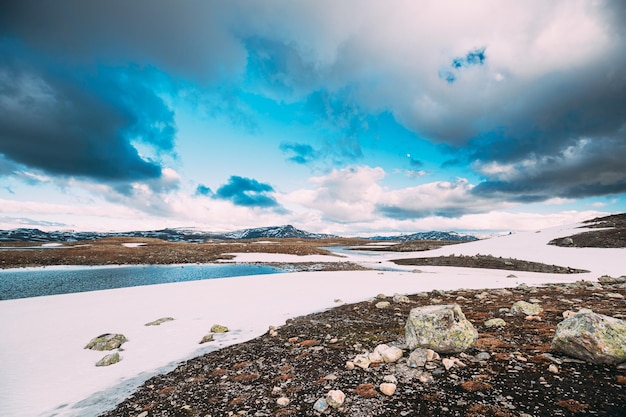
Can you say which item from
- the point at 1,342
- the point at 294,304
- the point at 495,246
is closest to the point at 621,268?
the point at 495,246

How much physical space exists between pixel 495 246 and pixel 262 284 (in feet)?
177

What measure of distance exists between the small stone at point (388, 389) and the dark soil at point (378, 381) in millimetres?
107

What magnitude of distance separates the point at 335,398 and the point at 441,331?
3.89m

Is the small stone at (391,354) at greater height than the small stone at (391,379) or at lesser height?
greater

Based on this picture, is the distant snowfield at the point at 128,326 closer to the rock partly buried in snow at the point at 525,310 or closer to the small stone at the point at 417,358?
the small stone at the point at 417,358

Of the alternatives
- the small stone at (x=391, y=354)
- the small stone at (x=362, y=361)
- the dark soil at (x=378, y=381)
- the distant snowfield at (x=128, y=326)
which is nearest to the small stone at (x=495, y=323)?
the dark soil at (x=378, y=381)

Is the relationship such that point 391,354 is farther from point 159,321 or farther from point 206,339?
point 159,321

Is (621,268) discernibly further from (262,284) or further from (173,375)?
(173,375)

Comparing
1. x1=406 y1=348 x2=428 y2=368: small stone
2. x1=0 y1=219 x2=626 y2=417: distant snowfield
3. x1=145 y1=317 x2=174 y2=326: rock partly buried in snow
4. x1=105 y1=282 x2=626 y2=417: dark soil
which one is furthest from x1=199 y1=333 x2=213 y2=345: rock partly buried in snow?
x1=406 y1=348 x2=428 y2=368: small stone

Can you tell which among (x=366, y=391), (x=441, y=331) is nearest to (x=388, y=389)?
(x=366, y=391)

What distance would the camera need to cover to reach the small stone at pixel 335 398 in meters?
6.30

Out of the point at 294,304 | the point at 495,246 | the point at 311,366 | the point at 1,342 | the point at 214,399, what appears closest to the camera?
the point at 214,399

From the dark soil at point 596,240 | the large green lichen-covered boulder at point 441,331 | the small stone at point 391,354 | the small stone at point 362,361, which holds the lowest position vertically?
the small stone at point 362,361

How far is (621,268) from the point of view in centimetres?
3262
